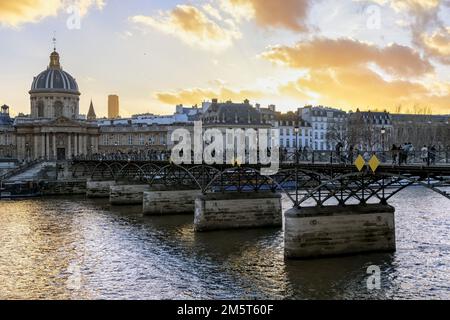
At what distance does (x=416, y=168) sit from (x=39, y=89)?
131m

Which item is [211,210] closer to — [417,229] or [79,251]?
[79,251]

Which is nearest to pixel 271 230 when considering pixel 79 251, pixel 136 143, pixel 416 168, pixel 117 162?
pixel 79 251

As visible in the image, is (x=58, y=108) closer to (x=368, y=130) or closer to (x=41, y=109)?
(x=41, y=109)

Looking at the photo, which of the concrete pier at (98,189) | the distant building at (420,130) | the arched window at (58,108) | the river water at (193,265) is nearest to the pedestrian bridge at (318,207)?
the river water at (193,265)

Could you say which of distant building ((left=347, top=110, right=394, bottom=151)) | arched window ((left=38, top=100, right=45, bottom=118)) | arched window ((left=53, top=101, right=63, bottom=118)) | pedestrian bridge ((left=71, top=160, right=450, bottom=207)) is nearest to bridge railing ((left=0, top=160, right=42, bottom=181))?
pedestrian bridge ((left=71, top=160, right=450, bottom=207))

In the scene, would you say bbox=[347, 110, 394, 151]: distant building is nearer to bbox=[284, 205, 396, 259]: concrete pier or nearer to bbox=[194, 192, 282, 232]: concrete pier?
bbox=[194, 192, 282, 232]: concrete pier

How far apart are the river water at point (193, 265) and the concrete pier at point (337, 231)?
785 millimetres

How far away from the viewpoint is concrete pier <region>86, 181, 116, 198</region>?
86.0 m

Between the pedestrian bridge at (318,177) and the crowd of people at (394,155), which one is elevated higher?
the crowd of people at (394,155)

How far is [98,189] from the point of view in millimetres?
86312

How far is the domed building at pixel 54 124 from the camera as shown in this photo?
461ft

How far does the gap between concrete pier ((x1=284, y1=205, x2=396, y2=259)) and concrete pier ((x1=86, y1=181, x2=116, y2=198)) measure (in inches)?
2202

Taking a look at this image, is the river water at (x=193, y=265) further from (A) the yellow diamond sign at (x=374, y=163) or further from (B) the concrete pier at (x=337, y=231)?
(A) the yellow diamond sign at (x=374, y=163)

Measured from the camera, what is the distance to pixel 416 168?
29.3m
